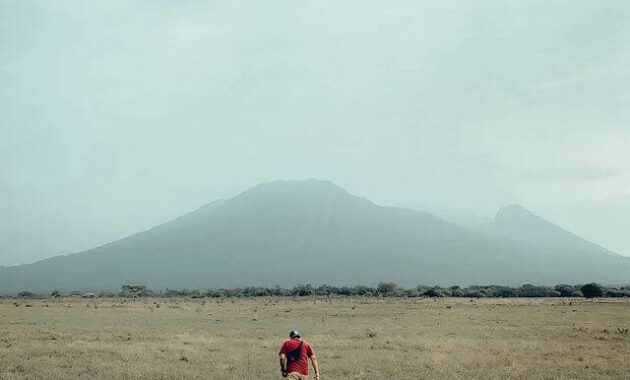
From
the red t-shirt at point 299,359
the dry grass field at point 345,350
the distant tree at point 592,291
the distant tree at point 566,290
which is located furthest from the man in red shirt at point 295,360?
the distant tree at point 566,290

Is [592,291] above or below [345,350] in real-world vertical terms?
above

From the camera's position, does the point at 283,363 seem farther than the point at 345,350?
No

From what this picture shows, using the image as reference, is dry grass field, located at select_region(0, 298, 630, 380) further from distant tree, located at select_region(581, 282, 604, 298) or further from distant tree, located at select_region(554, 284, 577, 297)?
distant tree, located at select_region(554, 284, 577, 297)

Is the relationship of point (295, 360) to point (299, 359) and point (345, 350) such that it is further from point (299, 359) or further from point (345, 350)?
point (345, 350)

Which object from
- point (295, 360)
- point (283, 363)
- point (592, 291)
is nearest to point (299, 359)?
point (295, 360)

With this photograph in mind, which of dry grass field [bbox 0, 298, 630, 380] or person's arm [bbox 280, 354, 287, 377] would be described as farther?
dry grass field [bbox 0, 298, 630, 380]

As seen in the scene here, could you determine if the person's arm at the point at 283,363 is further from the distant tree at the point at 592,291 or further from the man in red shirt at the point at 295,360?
the distant tree at the point at 592,291

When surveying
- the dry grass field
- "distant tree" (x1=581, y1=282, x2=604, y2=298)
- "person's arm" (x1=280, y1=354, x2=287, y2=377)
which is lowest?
the dry grass field

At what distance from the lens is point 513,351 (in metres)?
25.2

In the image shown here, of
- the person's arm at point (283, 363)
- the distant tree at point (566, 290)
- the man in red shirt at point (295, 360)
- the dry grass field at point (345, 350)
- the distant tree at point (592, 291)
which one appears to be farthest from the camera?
the distant tree at point (566, 290)

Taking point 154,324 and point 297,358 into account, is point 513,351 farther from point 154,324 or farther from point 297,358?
point 154,324

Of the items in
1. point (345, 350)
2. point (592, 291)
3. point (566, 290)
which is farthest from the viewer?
point (566, 290)

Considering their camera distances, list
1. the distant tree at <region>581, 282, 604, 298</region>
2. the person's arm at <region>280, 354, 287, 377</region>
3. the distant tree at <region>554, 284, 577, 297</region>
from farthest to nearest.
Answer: the distant tree at <region>554, 284, 577, 297</region>, the distant tree at <region>581, 282, 604, 298</region>, the person's arm at <region>280, 354, 287, 377</region>

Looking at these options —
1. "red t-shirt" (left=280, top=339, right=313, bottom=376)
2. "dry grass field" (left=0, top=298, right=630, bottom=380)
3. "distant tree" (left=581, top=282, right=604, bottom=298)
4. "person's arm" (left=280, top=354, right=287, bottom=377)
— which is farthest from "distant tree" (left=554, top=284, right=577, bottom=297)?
"person's arm" (left=280, top=354, right=287, bottom=377)
